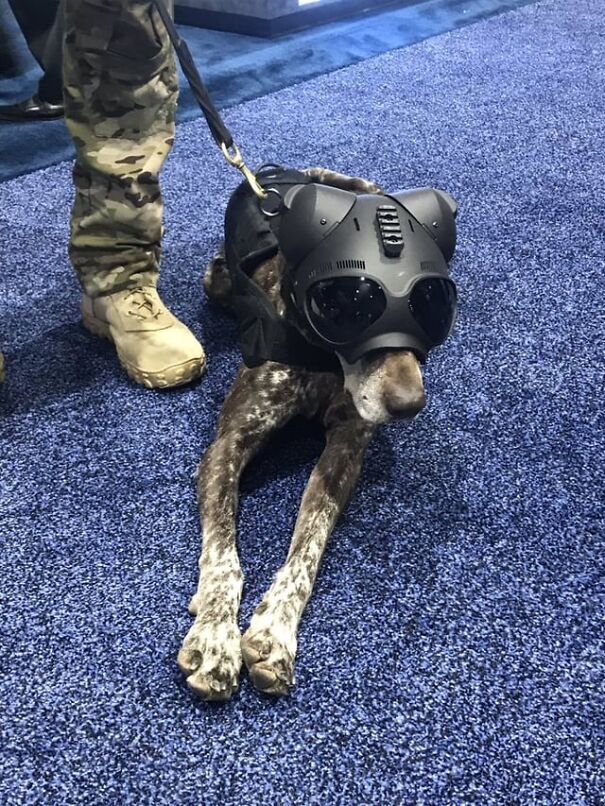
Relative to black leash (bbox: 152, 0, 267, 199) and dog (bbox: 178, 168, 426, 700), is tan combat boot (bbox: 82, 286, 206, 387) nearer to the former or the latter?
dog (bbox: 178, 168, 426, 700)

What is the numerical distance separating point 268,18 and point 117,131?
9.20ft

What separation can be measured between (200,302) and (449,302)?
91 cm

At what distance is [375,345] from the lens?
129 centimetres

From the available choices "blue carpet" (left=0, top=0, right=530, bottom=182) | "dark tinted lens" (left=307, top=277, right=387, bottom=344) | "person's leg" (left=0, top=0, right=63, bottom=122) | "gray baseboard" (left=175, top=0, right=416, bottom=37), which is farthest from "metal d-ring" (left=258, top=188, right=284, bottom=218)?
"gray baseboard" (left=175, top=0, right=416, bottom=37)

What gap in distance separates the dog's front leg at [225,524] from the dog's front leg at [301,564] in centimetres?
4

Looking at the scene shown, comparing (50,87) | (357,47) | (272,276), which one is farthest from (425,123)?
(272,276)

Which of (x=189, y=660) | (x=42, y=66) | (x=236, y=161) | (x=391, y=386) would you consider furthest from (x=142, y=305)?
(x=42, y=66)

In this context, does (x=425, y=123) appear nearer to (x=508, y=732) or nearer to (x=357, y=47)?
(x=357, y=47)

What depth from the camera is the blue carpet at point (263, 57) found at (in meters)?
2.90

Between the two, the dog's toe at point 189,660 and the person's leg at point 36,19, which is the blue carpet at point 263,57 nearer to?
the person's leg at point 36,19

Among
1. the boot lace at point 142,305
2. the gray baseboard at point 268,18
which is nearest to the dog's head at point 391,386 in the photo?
the boot lace at point 142,305

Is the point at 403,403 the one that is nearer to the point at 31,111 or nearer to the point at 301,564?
the point at 301,564

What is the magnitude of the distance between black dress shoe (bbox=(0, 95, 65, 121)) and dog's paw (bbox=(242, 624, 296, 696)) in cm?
251

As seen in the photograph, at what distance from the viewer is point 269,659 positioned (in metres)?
1.19
